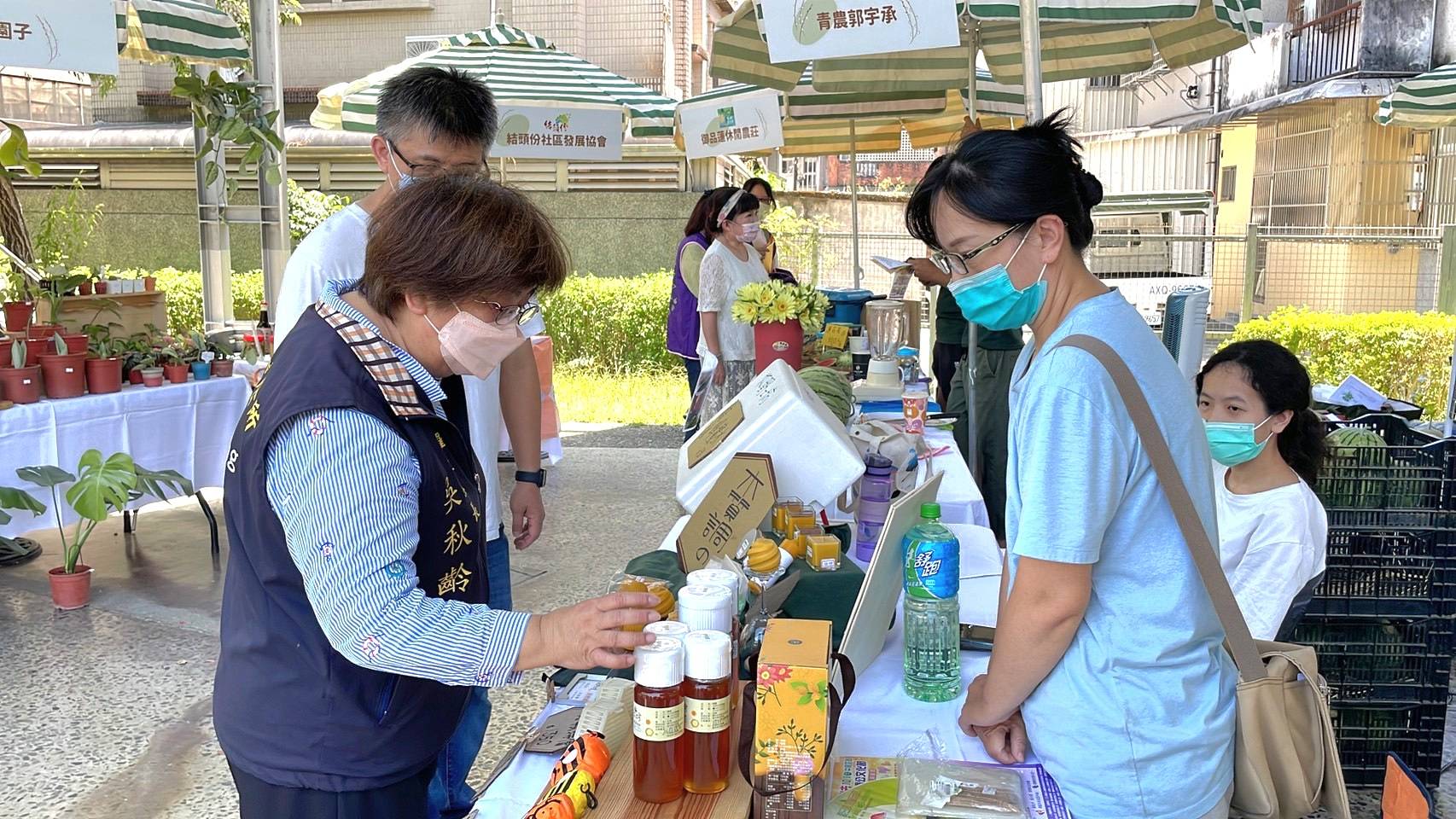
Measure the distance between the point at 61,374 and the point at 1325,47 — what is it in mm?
16937

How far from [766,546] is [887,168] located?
35.2m

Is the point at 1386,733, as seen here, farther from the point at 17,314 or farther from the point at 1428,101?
the point at 17,314

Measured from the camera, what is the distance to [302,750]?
5.01 ft

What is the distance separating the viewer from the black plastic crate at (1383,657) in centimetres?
317

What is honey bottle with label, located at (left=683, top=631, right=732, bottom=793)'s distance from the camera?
4.71ft

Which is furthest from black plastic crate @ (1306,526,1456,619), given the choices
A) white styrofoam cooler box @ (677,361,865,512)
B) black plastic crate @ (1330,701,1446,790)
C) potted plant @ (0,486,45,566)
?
potted plant @ (0,486,45,566)

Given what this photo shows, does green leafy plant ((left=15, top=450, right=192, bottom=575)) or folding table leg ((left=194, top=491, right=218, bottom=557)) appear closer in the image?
green leafy plant ((left=15, top=450, right=192, bottom=575))

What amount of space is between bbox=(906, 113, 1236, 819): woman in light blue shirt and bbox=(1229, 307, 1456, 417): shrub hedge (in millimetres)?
8256

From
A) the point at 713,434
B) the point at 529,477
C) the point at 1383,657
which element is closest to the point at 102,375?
the point at 529,477

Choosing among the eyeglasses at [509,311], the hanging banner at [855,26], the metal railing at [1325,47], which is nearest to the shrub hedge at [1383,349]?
the hanging banner at [855,26]

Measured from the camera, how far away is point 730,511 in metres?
2.22

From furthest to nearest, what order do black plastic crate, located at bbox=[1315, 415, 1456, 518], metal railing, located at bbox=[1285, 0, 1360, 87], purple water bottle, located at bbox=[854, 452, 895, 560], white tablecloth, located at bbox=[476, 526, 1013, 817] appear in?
metal railing, located at bbox=[1285, 0, 1360, 87] < black plastic crate, located at bbox=[1315, 415, 1456, 518] < purple water bottle, located at bbox=[854, 452, 895, 560] < white tablecloth, located at bbox=[476, 526, 1013, 817]

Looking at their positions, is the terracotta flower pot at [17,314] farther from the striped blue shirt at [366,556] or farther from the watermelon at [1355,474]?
the watermelon at [1355,474]

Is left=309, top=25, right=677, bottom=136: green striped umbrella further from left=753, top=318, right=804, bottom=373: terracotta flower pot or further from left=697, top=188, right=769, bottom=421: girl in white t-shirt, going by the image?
left=753, top=318, right=804, bottom=373: terracotta flower pot
